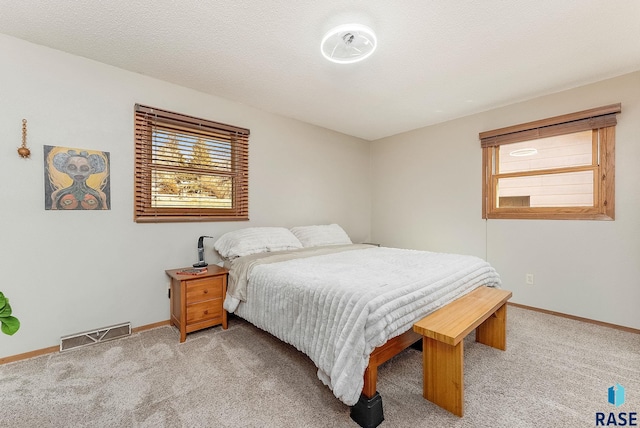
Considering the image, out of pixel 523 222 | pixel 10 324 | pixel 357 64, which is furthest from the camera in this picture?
pixel 523 222

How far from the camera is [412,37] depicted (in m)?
2.02

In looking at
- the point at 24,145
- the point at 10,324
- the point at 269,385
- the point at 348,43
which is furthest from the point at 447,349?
the point at 24,145

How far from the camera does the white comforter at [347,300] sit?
4.58 feet

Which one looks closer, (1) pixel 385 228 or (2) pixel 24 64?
(2) pixel 24 64

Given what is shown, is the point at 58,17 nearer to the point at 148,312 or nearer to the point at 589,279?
the point at 148,312

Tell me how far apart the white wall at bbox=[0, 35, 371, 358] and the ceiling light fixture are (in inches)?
61.1

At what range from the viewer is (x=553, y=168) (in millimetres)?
3061

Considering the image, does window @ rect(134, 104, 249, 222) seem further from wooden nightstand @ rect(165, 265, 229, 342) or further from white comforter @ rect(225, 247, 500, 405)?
white comforter @ rect(225, 247, 500, 405)

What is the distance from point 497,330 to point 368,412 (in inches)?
56.6

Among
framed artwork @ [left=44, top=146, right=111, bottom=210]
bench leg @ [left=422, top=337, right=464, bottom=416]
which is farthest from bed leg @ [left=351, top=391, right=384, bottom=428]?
framed artwork @ [left=44, top=146, right=111, bottom=210]

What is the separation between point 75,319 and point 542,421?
331 cm

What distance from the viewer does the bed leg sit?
140 cm

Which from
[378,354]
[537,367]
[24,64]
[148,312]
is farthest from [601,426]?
[24,64]

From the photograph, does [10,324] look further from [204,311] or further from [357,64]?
[357,64]
